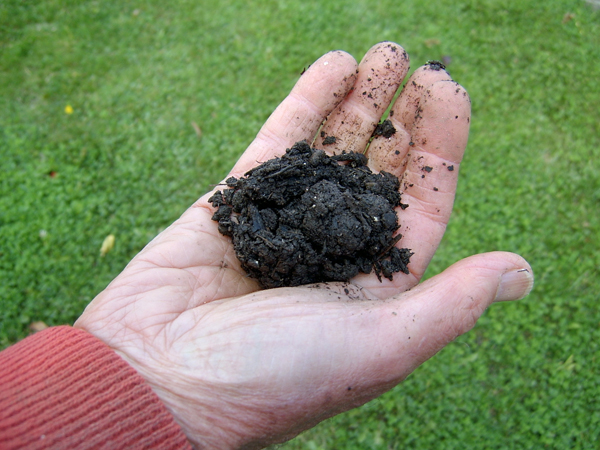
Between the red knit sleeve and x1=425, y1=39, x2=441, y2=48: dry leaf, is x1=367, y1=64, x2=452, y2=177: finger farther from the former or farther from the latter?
x1=425, y1=39, x2=441, y2=48: dry leaf

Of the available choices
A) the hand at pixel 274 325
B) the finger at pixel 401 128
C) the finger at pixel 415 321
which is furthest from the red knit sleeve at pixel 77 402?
the finger at pixel 401 128

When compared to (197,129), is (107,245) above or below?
below

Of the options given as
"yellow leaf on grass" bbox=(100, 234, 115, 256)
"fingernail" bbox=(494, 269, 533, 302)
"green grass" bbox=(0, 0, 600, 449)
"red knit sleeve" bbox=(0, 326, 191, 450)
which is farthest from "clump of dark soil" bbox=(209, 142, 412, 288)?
"yellow leaf on grass" bbox=(100, 234, 115, 256)

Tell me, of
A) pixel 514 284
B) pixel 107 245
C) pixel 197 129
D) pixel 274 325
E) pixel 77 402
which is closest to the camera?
pixel 77 402

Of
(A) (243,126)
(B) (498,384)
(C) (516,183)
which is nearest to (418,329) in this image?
(B) (498,384)

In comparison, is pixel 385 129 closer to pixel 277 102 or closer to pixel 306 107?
pixel 306 107

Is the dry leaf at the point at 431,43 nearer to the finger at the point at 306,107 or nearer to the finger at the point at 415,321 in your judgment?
the finger at the point at 306,107

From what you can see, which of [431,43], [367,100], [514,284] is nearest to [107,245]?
[367,100]
